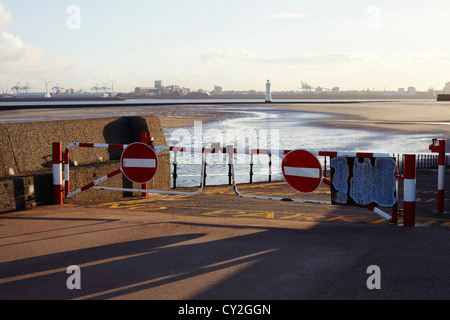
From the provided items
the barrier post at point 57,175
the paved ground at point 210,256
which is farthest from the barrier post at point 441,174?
the barrier post at point 57,175

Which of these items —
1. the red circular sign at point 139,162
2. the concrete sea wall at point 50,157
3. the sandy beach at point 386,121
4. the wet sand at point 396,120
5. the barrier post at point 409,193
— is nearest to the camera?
the barrier post at point 409,193

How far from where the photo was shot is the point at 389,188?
7.95 metres

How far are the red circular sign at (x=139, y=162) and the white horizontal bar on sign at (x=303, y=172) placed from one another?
2657 millimetres

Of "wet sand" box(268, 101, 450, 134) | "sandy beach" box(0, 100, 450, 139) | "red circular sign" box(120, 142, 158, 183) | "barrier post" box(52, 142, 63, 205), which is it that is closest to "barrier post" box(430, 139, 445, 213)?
"red circular sign" box(120, 142, 158, 183)

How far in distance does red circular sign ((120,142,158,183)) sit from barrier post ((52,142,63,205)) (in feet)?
4.44

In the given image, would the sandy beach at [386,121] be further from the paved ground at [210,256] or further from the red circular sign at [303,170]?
the paved ground at [210,256]

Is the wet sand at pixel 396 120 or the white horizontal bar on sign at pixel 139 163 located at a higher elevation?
the white horizontal bar on sign at pixel 139 163

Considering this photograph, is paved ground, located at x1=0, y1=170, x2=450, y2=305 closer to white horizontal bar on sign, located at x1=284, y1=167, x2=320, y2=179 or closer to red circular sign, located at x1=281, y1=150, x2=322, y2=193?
red circular sign, located at x1=281, y1=150, x2=322, y2=193

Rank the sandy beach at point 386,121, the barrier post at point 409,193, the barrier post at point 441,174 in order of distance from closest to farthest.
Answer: the barrier post at point 409,193, the barrier post at point 441,174, the sandy beach at point 386,121

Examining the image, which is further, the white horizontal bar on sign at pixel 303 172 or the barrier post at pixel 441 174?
the barrier post at pixel 441 174

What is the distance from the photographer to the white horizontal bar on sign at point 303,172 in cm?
838

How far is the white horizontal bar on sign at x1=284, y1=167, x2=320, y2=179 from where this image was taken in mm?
8375

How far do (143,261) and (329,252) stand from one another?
240 cm
